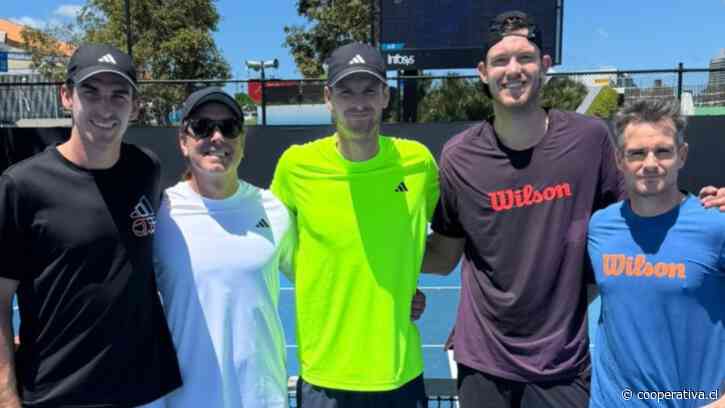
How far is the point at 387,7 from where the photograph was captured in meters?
11.6

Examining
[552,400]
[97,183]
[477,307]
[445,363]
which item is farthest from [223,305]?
[445,363]

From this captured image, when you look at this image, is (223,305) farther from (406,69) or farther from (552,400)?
(406,69)

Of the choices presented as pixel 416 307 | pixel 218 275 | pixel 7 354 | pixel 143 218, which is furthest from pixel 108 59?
pixel 416 307

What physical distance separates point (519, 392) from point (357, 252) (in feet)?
2.76

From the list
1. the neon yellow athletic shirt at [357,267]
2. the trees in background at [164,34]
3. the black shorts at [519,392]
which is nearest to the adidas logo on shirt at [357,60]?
the neon yellow athletic shirt at [357,267]

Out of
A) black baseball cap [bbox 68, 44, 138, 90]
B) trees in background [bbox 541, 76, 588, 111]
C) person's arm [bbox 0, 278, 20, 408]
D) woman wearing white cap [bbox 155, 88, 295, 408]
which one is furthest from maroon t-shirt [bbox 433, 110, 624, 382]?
trees in background [bbox 541, 76, 588, 111]

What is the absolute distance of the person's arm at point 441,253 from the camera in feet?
9.56

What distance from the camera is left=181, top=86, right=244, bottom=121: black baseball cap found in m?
2.54

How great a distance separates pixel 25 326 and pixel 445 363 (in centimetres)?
422

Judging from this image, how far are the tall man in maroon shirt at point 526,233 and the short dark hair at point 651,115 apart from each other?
9.6 inches

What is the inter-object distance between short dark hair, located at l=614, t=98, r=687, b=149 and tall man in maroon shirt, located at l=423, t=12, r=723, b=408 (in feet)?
0.80

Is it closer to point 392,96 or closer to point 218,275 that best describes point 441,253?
point 218,275

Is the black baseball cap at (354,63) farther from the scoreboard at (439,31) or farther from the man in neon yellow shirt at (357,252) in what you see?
the scoreboard at (439,31)

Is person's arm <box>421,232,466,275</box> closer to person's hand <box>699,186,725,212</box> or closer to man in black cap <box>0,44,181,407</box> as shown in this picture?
person's hand <box>699,186,725,212</box>
